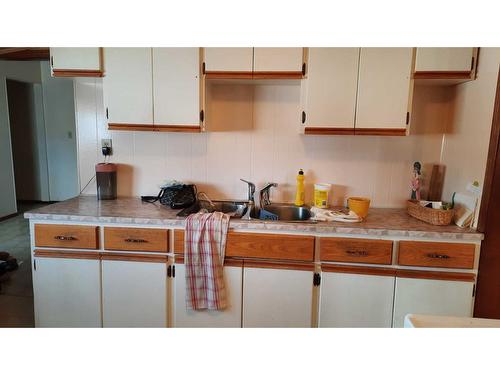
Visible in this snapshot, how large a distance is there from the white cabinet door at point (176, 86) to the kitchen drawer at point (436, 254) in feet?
4.61

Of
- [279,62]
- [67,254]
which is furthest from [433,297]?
[67,254]

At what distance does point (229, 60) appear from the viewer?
1.82 meters

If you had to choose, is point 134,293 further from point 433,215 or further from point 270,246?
point 433,215

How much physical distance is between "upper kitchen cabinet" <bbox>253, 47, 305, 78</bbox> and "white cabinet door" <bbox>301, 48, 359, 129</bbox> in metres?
0.06

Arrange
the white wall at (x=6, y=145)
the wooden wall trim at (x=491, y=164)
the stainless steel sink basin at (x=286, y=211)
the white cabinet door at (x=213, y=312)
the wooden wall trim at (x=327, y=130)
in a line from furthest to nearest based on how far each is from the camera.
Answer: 1. the white wall at (x=6, y=145)
2. the stainless steel sink basin at (x=286, y=211)
3. the wooden wall trim at (x=327, y=130)
4. the white cabinet door at (x=213, y=312)
5. the wooden wall trim at (x=491, y=164)

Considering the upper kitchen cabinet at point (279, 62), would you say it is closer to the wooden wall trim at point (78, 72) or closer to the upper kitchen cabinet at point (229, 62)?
the upper kitchen cabinet at point (229, 62)

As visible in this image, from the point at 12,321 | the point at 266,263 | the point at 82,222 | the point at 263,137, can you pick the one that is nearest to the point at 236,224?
the point at 266,263

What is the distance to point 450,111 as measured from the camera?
1.98 meters

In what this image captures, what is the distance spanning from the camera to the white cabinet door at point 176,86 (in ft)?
6.06

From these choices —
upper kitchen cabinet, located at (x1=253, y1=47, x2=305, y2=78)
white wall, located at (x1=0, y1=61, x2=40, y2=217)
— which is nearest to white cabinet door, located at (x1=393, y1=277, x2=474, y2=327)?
upper kitchen cabinet, located at (x1=253, y1=47, x2=305, y2=78)

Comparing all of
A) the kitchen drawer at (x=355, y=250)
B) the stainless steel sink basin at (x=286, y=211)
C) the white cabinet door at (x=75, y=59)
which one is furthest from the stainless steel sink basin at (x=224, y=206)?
the white cabinet door at (x=75, y=59)

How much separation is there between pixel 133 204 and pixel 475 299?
2.07m

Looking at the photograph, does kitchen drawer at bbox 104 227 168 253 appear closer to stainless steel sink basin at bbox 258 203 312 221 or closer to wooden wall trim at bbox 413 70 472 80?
stainless steel sink basin at bbox 258 203 312 221

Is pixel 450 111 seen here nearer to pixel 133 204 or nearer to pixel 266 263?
pixel 266 263
